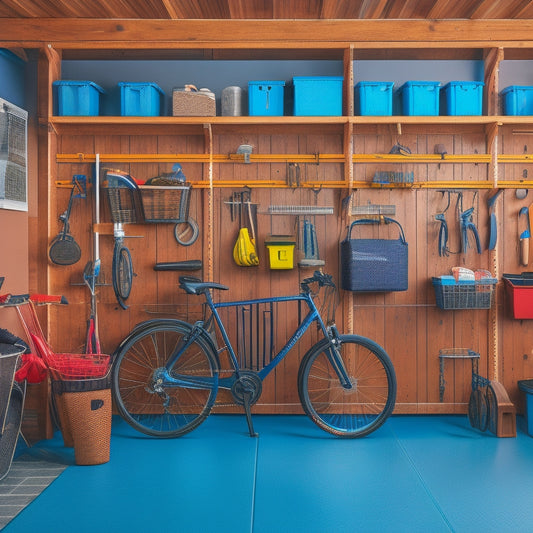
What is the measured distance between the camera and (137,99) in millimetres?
4520

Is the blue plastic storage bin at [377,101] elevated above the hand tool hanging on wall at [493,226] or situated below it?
above

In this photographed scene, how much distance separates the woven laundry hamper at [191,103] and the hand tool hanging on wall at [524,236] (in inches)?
101

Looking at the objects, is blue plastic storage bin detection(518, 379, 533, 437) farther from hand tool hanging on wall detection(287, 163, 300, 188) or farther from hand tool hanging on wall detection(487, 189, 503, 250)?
hand tool hanging on wall detection(287, 163, 300, 188)

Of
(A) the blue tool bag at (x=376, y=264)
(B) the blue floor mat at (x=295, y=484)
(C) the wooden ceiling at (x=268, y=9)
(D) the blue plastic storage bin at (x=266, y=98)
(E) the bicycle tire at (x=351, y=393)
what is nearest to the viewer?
(B) the blue floor mat at (x=295, y=484)

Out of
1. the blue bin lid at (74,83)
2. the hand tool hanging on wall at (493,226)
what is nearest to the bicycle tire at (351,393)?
the hand tool hanging on wall at (493,226)

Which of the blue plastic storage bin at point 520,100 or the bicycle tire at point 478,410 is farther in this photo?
the blue plastic storage bin at point 520,100

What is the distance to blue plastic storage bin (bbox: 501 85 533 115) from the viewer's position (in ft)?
14.9

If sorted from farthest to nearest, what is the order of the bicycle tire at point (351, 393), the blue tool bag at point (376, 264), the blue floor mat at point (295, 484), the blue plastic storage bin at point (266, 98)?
the bicycle tire at point (351, 393)
the blue plastic storage bin at point (266, 98)
the blue tool bag at point (376, 264)
the blue floor mat at point (295, 484)

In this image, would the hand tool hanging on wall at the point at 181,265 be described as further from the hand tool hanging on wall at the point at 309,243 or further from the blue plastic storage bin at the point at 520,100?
the blue plastic storage bin at the point at 520,100

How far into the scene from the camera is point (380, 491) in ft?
10.7

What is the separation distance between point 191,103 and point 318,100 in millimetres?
966

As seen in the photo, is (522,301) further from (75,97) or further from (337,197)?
A: (75,97)

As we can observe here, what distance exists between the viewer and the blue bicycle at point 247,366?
14.1 feet

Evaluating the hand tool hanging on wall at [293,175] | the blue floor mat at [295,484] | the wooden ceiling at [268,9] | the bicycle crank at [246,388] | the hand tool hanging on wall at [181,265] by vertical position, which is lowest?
the blue floor mat at [295,484]
